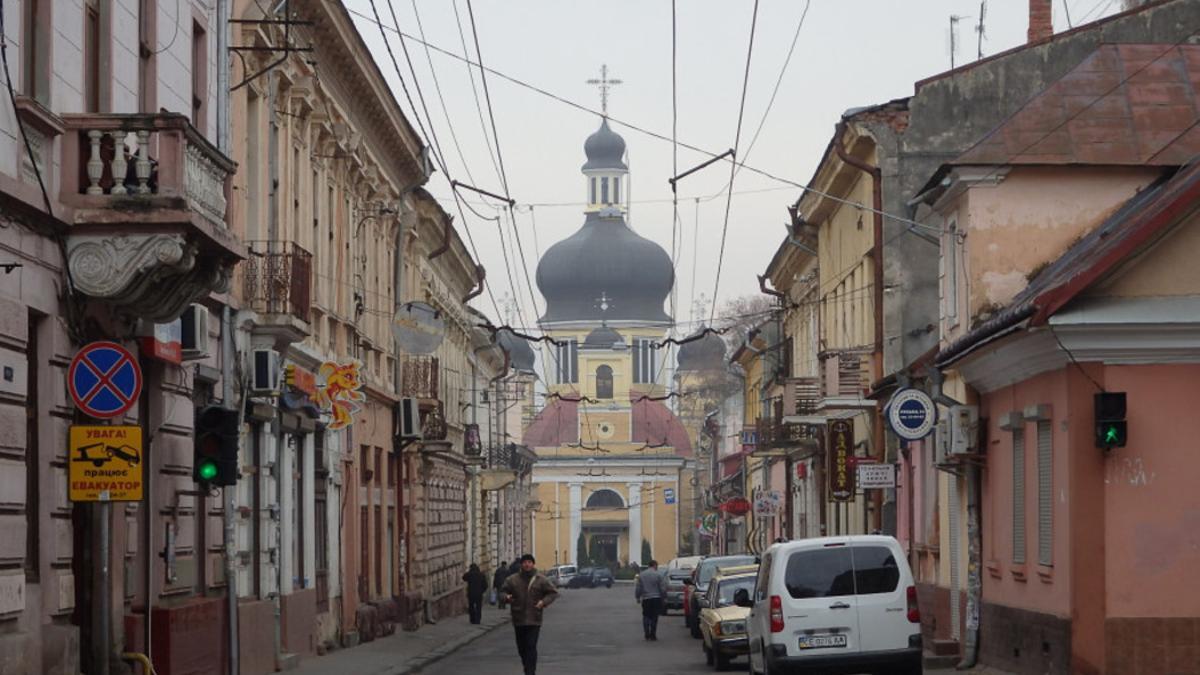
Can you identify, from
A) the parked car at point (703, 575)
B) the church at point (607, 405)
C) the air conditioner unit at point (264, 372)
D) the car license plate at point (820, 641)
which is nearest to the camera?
the car license plate at point (820, 641)

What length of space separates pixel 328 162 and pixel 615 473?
370ft

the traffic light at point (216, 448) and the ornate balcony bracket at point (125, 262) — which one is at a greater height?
the ornate balcony bracket at point (125, 262)

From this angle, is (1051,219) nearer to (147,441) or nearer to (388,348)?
(147,441)

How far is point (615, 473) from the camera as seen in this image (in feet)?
479

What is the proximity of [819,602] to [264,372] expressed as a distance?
295 inches

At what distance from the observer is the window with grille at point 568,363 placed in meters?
158

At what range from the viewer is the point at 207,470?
17.8 meters

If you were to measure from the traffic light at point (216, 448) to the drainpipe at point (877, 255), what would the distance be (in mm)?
20126

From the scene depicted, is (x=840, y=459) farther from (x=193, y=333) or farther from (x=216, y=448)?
(x=216, y=448)

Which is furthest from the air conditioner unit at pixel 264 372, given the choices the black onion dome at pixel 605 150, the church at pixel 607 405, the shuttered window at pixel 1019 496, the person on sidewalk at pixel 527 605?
the black onion dome at pixel 605 150

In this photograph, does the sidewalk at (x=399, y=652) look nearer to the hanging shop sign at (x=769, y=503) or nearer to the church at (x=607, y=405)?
the hanging shop sign at (x=769, y=503)

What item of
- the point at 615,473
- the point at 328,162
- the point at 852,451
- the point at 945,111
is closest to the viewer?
the point at 328,162

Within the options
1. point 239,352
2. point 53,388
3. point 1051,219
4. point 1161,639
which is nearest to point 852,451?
point 1051,219

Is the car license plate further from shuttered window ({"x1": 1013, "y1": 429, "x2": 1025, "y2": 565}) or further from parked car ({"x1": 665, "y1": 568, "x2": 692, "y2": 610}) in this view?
parked car ({"x1": 665, "y1": 568, "x2": 692, "y2": 610})
